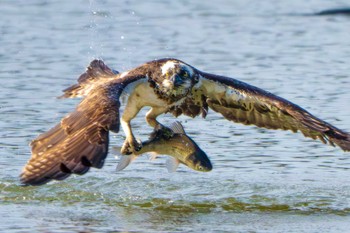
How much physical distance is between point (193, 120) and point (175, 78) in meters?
2.75

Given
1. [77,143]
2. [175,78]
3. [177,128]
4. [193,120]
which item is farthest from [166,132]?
[193,120]

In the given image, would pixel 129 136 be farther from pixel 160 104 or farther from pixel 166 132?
pixel 160 104

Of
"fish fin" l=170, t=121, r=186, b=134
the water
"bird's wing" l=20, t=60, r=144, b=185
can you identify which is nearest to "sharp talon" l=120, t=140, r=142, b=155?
"fish fin" l=170, t=121, r=186, b=134

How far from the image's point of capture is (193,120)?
13086 mm

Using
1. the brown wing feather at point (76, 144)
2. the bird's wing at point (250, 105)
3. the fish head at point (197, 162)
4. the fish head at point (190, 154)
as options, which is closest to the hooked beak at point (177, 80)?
the bird's wing at point (250, 105)

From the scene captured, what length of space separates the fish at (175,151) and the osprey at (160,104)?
69 millimetres

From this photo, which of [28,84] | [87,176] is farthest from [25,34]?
[87,176]

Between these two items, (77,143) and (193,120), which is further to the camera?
(193,120)

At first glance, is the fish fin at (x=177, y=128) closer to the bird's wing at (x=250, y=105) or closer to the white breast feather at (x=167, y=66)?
the white breast feather at (x=167, y=66)

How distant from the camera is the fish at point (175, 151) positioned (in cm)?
991

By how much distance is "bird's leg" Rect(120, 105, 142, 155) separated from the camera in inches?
391

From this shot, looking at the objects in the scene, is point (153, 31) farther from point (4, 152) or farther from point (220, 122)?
point (4, 152)

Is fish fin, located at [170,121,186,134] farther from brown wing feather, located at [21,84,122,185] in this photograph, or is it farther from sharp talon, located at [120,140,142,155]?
brown wing feather, located at [21,84,122,185]

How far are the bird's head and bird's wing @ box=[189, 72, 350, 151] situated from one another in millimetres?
233
